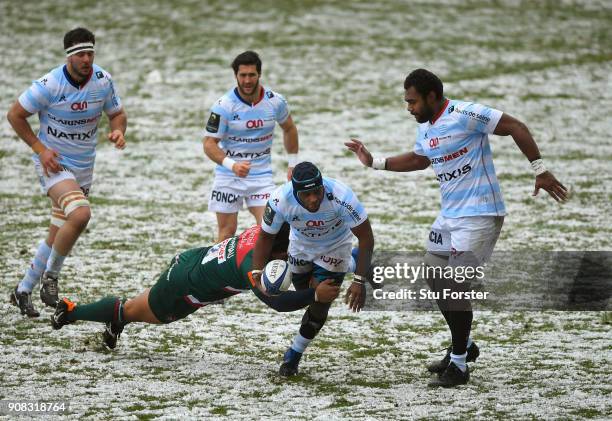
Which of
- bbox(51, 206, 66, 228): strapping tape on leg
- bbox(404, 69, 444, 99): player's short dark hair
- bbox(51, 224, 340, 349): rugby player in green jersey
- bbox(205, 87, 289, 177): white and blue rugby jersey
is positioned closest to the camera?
bbox(404, 69, 444, 99): player's short dark hair

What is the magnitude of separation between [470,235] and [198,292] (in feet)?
7.41

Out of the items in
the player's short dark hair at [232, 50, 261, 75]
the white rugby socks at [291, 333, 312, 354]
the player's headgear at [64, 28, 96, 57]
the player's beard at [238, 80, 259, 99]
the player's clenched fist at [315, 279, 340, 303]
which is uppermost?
the player's headgear at [64, 28, 96, 57]

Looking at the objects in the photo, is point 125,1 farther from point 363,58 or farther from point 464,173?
point 464,173

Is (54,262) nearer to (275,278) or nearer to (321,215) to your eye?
(275,278)

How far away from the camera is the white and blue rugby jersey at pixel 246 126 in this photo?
10578mm

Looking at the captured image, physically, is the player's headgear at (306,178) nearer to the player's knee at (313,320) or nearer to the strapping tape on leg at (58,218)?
the player's knee at (313,320)

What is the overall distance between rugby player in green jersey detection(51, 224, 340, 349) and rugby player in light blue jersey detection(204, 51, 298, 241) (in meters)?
1.91

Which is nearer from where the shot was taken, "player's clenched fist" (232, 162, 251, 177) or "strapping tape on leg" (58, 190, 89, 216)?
"player's clenched fist" (232, 162, 251, 177)

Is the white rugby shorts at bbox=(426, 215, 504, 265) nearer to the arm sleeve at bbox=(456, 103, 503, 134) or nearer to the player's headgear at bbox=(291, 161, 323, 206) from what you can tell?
the arm sleeve at bbox=(456, 103, 503, 134)

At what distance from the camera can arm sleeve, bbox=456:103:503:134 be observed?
812cm

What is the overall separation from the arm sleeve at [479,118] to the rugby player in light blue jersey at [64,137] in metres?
3.57

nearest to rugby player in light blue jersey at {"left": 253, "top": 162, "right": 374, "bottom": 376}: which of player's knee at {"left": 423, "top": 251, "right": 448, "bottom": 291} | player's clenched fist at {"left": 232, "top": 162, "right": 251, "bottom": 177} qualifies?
player's knee at {"left": 423, "top": 251, "right": 448, "bottom": 291}

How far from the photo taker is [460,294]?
826 cm

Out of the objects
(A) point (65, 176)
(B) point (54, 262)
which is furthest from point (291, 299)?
(A) point (65, 176)
